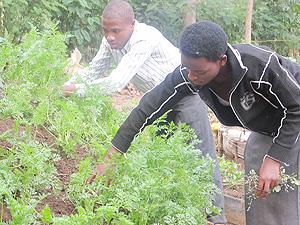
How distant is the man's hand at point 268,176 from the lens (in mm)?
3566

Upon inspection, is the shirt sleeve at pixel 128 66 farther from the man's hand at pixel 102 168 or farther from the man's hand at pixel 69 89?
the man's hand at pixel 102 168

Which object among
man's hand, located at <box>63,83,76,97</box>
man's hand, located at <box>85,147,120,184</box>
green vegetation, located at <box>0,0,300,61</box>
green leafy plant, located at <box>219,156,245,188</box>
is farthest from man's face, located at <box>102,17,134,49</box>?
green vegetation, located at <box>0,0,300,61</box>

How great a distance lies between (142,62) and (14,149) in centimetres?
143

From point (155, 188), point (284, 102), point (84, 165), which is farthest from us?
point (284, 102)

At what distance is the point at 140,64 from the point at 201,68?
1380 mm

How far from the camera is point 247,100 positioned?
366cm

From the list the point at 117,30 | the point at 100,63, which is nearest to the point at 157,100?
the point at 117,30

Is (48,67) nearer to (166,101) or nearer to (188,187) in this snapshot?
(166,101)

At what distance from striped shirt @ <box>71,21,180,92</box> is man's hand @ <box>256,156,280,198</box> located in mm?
1257

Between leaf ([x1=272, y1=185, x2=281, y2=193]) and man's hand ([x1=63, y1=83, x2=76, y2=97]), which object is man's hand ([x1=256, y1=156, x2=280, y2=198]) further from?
man's hand ([x1=63, y1=83, x2=76, y2=97])

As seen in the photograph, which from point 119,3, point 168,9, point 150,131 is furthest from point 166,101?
point 168,9

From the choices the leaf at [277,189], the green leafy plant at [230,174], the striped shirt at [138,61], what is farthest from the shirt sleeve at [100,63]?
the leaf at [277,189]

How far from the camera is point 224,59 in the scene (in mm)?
3365

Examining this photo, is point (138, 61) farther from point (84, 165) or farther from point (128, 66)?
point (84, 165)
